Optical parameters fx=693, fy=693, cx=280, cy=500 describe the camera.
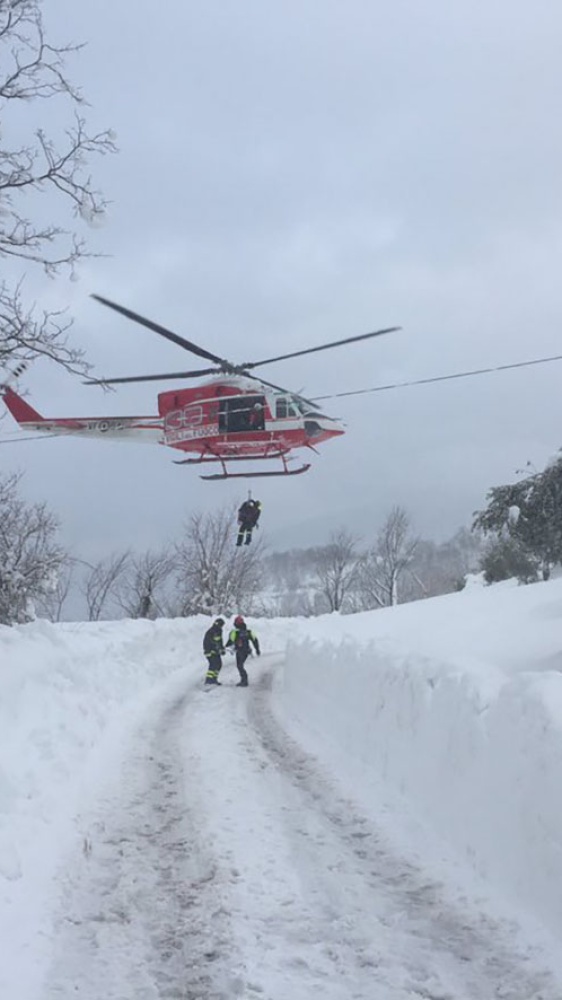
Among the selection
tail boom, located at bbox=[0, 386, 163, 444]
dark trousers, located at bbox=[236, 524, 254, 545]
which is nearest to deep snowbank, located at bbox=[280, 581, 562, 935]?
dark trousers, located at bbox=[236, 524, 254, 545]

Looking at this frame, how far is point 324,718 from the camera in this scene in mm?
11172

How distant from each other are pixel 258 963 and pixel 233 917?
61 centimetres

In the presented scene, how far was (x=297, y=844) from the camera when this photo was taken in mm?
5945

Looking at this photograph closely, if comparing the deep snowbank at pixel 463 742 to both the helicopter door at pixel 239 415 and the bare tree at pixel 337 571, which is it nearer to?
the helicopter door at pixel 239 415

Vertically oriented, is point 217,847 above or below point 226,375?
below

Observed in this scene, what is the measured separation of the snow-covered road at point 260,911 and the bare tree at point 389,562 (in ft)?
179

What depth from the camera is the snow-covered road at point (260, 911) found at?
3.84 meters

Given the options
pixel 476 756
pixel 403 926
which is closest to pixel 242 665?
pixel 476 756

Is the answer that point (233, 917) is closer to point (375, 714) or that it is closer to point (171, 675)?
point (375, 714)

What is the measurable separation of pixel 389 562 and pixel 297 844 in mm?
58036

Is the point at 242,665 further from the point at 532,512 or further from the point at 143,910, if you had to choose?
the point at 143,910

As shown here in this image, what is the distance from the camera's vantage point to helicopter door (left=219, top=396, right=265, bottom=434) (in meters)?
14.7

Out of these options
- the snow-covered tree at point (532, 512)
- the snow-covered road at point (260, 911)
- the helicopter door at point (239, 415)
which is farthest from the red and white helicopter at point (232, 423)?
the snow-covered road at point (260, 911)

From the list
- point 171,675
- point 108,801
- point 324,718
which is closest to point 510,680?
point 108,801
